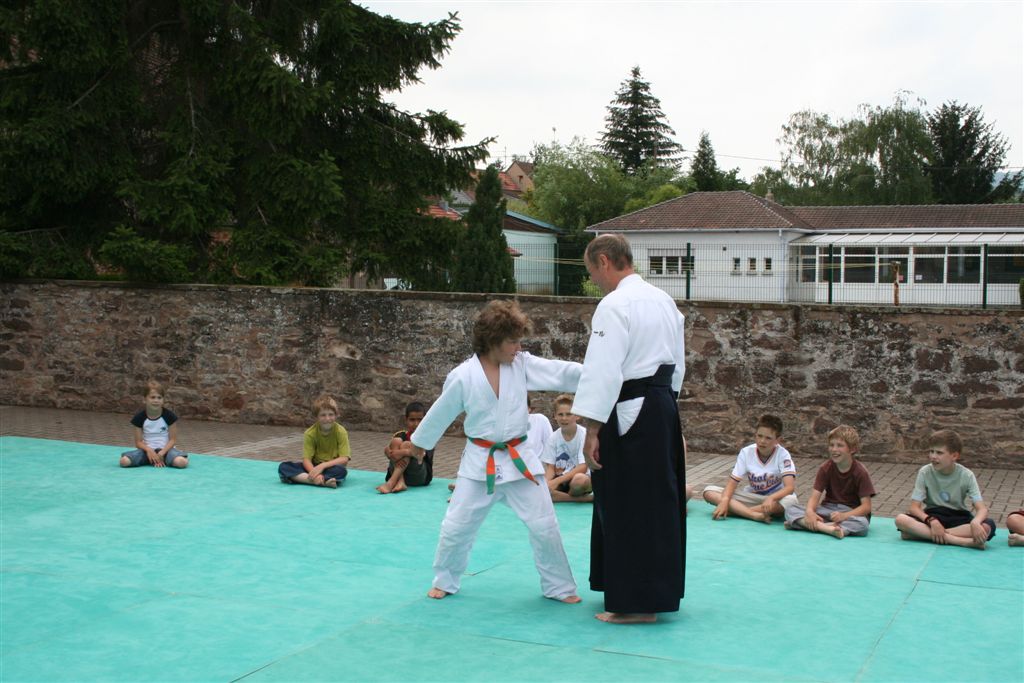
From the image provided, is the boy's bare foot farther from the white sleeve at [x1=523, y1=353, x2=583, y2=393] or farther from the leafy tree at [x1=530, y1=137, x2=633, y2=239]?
the leafy tree at [x1=530, y1=137, x2=633, y2=239]

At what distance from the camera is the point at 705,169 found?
63.1 metres

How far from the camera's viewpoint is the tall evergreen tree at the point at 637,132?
67.2 meters

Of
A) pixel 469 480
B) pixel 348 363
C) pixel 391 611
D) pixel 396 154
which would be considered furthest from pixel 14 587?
pixel 396 154

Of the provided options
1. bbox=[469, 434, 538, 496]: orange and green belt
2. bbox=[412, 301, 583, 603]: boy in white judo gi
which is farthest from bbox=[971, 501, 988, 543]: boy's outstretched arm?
bbox=[469, 434, 538, 496]: orange and green belt

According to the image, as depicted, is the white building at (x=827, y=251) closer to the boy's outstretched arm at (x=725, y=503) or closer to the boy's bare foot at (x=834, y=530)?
the boy's outstretched arm at (x=725, y=503)

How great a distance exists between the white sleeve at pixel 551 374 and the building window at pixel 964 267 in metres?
9.10

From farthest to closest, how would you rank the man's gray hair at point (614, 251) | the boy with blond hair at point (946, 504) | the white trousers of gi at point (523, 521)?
the boy with blond hair at point (946, 504) < the white trousers of gi at point (523, 521) < the man's gray hair at point (614, 251)

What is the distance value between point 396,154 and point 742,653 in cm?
1292

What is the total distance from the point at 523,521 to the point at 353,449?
19.8 ft

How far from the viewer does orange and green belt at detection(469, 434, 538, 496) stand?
5594 millimetres

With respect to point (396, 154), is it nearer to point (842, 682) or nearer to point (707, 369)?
point (707, 369)

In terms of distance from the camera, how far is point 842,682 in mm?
4414

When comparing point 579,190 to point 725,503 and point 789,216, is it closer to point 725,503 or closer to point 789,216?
point 789,216

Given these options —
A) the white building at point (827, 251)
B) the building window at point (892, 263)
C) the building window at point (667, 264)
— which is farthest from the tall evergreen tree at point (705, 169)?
the building window at point (667, 264)
